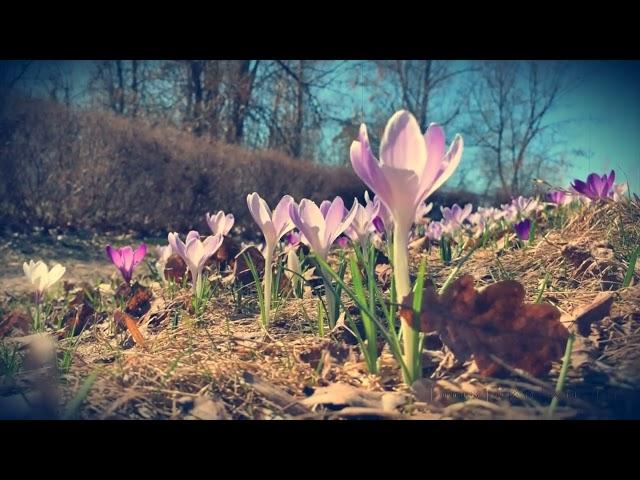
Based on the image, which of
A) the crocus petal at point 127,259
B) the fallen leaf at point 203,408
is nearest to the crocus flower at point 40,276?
the crocus petal at point 127,259

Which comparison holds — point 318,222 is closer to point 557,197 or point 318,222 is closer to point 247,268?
point 247,268

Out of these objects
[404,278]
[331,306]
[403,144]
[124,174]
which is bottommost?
[331,306]

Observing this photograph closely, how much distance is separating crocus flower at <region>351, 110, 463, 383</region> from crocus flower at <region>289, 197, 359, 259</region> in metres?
0.26

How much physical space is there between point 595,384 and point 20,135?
5.64m

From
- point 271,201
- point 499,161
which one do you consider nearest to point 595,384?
point 499,161

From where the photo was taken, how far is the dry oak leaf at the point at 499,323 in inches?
33.4

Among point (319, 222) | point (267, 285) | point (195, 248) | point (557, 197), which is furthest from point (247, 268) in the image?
point (557, 197)

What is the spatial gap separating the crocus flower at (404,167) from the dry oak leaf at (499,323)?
0.23ft

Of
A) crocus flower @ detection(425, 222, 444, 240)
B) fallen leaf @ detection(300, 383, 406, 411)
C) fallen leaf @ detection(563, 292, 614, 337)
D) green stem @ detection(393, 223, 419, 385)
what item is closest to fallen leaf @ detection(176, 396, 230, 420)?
fallen leaf @ detection(300, 383, 406, 411)

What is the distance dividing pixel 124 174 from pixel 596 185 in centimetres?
515

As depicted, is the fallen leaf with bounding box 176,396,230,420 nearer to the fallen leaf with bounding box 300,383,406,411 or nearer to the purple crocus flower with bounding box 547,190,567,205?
the fallen leaf with bounding box 300,383,406,411

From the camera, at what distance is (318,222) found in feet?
3.62

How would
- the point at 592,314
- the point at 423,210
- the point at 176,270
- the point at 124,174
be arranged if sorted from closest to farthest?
the point at 592,314 < the point at 176,270 < the point at 423,210 < the point at 124,174
